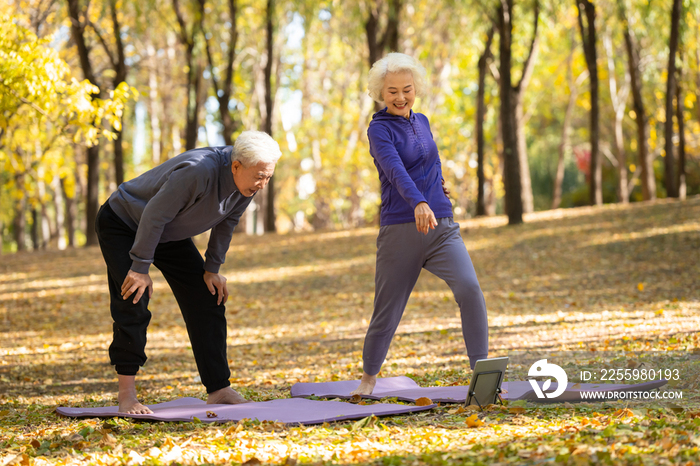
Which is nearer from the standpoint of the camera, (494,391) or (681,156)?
(494,391)

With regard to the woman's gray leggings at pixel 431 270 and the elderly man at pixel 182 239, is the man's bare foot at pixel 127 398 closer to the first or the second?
the elderly man at pixel 182 239

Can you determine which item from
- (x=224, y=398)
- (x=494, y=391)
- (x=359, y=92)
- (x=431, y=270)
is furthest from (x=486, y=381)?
(x=359, y=92)

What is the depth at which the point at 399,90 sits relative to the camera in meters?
3.77

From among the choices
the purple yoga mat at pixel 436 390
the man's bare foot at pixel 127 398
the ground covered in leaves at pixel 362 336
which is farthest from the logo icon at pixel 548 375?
the man's bare foot at pixel 127 398

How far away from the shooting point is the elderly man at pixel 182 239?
3.54 meters

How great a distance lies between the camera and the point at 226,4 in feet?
63.7

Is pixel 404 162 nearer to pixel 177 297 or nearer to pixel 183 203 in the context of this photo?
pixel 183 203

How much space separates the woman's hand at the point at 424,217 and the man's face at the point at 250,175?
844 mm

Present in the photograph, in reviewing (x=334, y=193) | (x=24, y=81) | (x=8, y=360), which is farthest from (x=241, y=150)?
(x=334, y=193)

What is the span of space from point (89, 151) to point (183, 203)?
45.5 feet

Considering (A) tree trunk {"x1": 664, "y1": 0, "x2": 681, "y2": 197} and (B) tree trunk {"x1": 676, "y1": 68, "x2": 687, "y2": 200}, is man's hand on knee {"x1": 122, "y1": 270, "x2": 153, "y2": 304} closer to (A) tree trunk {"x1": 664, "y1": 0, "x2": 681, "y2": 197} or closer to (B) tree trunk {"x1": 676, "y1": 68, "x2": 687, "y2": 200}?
(A) tree trunk {"x1": 664, "y1": 0, "x2": 681, "y2": 197}

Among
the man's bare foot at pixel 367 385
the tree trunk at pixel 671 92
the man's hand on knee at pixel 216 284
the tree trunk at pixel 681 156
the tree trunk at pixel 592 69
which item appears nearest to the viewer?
the man's hand on knee at pixel 216 284

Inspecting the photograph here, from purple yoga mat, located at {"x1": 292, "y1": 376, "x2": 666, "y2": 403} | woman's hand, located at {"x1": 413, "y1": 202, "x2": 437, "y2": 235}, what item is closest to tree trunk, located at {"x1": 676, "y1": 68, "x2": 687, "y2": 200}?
purple yoga mat, located at {"x1": 292, "y1": 376, "x2": 666, "y2": 403}

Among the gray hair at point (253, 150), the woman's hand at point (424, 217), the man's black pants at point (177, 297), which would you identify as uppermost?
the gray hair at point (253, 150)
